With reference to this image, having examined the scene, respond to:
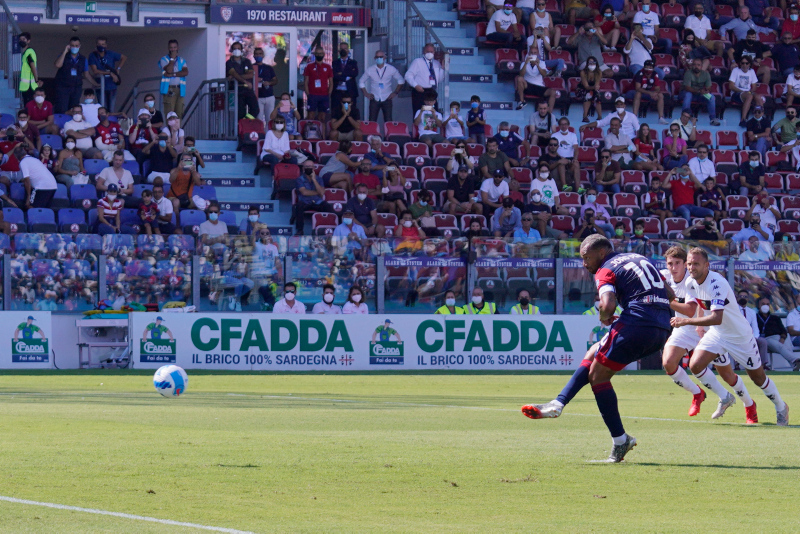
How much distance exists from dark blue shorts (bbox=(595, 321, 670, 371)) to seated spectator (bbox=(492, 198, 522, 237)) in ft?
59.9

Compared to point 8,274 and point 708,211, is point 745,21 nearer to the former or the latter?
point 708,211

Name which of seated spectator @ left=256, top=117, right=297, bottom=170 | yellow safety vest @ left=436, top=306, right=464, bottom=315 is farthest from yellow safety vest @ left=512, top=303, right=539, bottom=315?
seated spectator @ left=256, top=117, right=297, bottom=170

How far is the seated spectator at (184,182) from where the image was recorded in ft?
89.3

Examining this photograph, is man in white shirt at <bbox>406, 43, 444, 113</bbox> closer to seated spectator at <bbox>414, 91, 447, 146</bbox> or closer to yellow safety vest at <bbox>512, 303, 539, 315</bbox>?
seated spectator at <bbox>414, 91, 447, 146</bbox>

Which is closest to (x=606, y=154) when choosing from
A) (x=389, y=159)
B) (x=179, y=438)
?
(x=389, y=159)

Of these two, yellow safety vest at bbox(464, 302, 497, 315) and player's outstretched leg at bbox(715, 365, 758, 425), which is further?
yellow safety vest at bbox(464, 302, 497, 315)

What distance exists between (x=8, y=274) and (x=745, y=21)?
24102mm

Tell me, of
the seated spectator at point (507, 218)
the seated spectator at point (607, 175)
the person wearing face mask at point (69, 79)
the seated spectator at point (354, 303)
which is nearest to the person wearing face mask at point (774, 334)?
the seated spectator at point (507, 218)

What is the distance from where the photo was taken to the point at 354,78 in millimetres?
32406

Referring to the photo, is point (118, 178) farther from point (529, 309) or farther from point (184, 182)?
point (529, 309)

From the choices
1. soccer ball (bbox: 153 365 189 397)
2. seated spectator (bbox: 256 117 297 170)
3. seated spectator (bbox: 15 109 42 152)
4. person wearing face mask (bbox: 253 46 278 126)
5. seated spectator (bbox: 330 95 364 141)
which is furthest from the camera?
person wearing face mask (bbox: 253 46 278 126)

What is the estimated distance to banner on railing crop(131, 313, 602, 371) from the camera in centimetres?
2433

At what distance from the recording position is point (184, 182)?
27391 mm

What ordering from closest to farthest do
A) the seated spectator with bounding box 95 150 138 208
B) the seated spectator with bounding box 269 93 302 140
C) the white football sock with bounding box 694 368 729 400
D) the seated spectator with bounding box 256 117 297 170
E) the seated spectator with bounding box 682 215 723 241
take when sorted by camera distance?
the white football sock with bounding box 694 368 729 400 → the seated spectator with bounding box 95 150 138 208 → the seated spectator with bounding box 682 215 723 241 → the seated spectator with bounding box 256 117 297 170 → the seated spectator with bounding box 269 93 302 140
